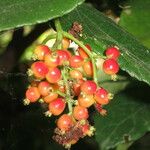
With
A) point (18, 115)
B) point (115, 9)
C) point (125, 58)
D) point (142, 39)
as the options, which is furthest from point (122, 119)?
point (18, 115)

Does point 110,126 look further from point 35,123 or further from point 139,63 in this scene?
point 35,123

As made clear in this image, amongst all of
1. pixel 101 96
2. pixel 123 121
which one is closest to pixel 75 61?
pixel 101 96

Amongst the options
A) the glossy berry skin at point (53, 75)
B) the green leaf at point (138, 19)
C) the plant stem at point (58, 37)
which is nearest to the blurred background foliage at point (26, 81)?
the green leaf at point (138, 19)

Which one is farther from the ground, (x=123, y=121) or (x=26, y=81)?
(x=123, y=121)

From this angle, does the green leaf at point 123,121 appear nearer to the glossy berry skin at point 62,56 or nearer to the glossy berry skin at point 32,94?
the glossy berry skin at point 32,94

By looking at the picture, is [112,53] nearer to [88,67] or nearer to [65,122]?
[88,67]

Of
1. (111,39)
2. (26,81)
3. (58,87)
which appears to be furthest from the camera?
(26,81)

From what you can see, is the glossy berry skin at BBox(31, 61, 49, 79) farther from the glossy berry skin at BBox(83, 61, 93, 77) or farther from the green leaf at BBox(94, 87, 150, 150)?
the green leaf at BBox(94, 87, 150, 150)

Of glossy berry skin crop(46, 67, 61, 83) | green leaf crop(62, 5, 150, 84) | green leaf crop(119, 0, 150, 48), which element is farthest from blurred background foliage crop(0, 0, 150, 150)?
glossy berry skin crop(46, 67, 61, 83)
